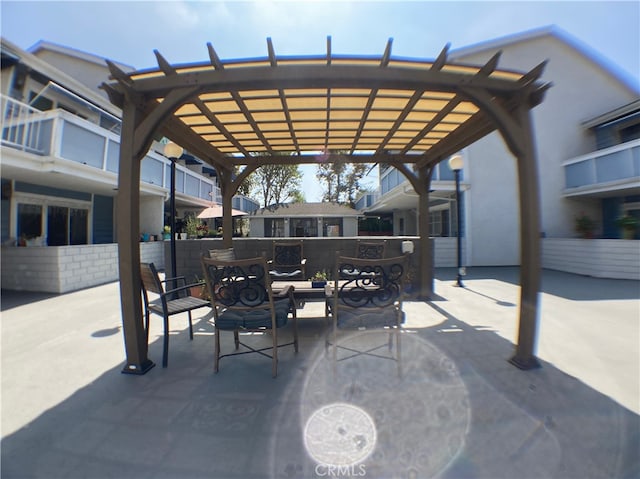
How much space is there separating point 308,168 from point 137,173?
1079 inches

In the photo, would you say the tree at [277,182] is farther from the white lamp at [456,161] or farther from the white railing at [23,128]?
the white lamp at [456,161]

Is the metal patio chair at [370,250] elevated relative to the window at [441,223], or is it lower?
lower

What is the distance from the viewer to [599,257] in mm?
7340

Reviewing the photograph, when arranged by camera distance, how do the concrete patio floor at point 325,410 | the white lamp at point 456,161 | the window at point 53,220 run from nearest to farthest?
the concrete patio floor at point 325,410, the white lamp at point 456,161, the window at point 53,220

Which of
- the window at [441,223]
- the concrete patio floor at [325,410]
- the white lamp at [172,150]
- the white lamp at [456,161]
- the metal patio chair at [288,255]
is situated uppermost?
the white lamp at [456,161]

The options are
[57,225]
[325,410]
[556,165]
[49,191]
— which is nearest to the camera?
[325,410]

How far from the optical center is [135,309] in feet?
8.08

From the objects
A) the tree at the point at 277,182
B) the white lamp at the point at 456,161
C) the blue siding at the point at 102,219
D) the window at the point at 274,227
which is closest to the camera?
the white lamp at the point at 456,161

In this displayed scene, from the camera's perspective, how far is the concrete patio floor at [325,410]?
1465 mm

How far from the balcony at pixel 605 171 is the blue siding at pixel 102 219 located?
1643cm

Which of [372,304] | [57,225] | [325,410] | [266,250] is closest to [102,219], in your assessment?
[57,225]

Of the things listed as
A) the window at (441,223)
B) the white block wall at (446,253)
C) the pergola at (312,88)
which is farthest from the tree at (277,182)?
the pergola at (312,88)

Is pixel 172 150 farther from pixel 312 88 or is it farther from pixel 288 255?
pixel 312 88

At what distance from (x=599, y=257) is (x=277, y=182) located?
891 inches
